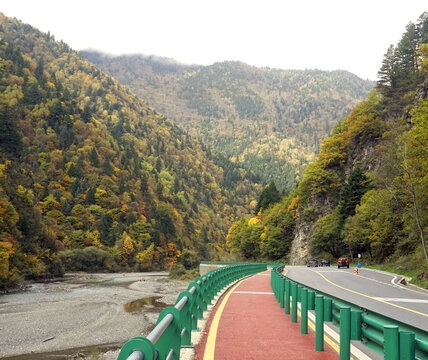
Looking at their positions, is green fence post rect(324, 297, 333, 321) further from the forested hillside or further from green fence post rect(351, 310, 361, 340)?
the forested hillside

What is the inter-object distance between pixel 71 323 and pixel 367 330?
27.6 m

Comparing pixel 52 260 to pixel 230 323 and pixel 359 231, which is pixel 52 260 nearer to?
pixel 359 231

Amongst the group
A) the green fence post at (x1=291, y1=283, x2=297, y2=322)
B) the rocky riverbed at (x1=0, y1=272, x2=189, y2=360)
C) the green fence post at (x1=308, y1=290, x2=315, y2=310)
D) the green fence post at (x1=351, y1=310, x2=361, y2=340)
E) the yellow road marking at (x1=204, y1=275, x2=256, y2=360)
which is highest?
the green fence post at (x1=351, y1=310, x2=361, y2=340)

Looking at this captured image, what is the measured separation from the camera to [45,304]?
36906 mm

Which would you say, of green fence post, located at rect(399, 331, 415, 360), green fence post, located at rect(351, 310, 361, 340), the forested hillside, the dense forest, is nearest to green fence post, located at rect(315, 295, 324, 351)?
green fence post, located at rect(351, 310, 361, 340)

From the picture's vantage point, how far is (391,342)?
3.62 m

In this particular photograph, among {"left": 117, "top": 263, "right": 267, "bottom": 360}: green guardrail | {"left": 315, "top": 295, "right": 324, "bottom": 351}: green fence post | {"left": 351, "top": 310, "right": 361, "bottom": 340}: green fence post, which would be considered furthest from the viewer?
{"left": 315, "top": 295, "right": 324, "bottom": 351}: green fence post

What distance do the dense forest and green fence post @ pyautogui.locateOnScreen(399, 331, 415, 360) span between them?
3237 cm

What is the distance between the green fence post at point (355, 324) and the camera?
187 inches

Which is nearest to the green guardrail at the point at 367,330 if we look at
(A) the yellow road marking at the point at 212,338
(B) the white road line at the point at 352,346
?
(B) the white road line at the point at 352,346

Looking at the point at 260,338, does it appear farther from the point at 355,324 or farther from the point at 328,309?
the point at 355,324

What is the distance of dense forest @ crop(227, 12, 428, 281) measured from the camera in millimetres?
42344

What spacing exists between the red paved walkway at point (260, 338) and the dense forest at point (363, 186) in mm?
26922

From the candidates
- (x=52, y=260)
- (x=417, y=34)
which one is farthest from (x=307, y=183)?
(x=52, y=260)
